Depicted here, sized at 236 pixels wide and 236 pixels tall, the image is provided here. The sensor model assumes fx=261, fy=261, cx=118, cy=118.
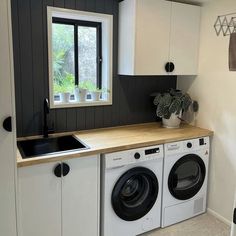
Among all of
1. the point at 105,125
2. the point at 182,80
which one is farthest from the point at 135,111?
the point at 182,80

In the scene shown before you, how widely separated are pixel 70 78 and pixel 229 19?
5.39 feet

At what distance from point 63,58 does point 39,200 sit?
1.39 m

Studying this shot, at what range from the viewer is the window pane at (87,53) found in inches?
106

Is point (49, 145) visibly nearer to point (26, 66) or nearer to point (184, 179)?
point (26, 66)

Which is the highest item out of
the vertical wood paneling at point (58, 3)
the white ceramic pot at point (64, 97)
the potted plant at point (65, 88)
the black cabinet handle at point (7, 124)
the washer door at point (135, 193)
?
the vertical wood paneling at point (58, 3)

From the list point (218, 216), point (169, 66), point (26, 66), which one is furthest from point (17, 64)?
point (218, 216)

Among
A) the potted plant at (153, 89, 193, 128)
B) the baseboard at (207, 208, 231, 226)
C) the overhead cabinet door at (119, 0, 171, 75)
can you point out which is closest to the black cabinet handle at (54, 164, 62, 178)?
the overhead cabinet door at (119, 0, 171, 75)

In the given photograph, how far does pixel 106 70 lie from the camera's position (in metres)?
2.75

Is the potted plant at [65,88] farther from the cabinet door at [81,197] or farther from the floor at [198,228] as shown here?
the floor at [198,228]

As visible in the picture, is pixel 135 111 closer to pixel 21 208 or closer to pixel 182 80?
pixel 182 80

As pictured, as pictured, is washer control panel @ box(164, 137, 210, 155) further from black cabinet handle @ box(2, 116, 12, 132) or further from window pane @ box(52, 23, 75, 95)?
black cabinet handle @ box(2, 116, 12, 132)

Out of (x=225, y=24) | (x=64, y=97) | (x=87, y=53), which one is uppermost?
(x=225, y=24)

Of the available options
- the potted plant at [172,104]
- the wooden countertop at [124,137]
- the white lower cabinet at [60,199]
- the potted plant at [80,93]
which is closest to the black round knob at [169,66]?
the potted plant at [172,104]

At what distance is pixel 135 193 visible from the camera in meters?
2.44
